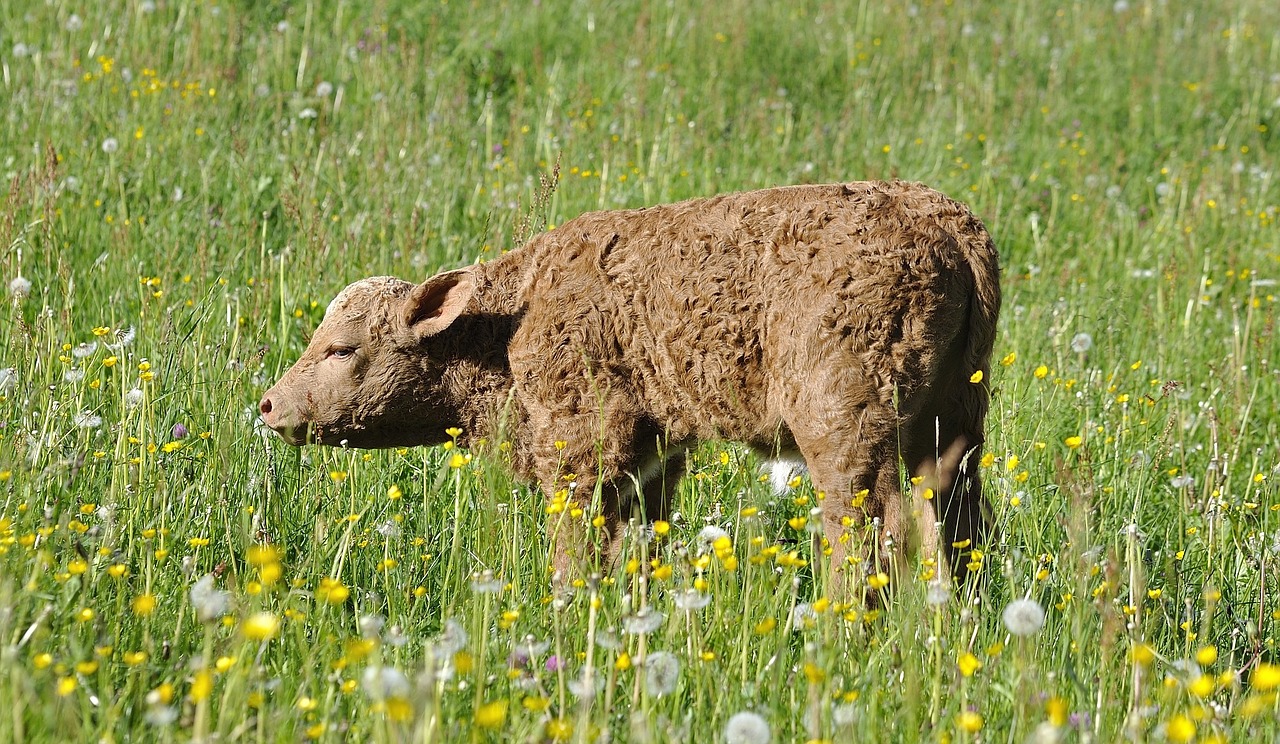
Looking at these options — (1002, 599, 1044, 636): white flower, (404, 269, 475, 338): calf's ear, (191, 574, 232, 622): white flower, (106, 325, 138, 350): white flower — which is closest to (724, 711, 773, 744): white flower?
(1002, 599, 1044, 636): white flower

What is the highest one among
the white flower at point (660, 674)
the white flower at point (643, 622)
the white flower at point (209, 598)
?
the white flower at point (209, 598)

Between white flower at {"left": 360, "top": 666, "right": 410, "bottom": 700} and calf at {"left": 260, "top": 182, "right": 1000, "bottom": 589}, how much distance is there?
A: 1.38 m

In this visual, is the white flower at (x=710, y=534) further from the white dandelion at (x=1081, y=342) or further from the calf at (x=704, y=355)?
the white dandelion at (x=1081, y=342)

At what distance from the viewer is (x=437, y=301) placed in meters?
4.26

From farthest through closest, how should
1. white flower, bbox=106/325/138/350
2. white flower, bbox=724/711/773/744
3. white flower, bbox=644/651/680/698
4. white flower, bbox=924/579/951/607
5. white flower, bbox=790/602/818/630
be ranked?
white flower, bbox=106/325/138/350 → white flower, bbox=790/602/818/630 → white flower, bbox=924/579/951/607 → white flower, bbox=644/651/680/698 → white flower, bbox=724/711/773/744

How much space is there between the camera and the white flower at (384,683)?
6.44ft

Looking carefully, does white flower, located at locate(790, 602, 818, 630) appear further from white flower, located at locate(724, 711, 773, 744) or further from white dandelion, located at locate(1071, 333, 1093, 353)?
white dandelion, located at locate(1071, 333, 1093, 353)

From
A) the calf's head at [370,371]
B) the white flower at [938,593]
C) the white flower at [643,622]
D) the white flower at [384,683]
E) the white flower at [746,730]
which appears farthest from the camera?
the calf's head at [370,371]

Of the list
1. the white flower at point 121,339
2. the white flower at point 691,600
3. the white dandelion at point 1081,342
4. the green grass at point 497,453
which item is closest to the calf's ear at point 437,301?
the green grass at point 497,453

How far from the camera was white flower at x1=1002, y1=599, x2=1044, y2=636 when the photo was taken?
8.39 ft

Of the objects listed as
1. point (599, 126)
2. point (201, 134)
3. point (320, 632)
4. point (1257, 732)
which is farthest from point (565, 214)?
point (1257, 732)

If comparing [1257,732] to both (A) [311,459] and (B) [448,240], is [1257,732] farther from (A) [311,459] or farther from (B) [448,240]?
(B) [448,240]

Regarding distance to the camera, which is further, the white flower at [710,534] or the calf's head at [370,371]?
the calf's head at [370,371]

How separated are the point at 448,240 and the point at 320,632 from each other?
346 centimetres
